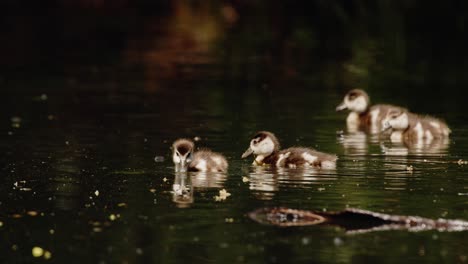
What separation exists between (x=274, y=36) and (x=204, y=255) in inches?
951

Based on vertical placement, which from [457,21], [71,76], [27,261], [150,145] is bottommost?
[27,261]

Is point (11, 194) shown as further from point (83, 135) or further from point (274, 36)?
→ point (274, 36)

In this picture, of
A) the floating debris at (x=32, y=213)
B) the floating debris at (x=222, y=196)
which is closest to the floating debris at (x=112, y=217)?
the floating debris at (x=32, y=213)

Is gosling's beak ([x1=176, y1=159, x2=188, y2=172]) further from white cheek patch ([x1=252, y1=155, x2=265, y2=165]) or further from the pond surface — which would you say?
white cheek patch ([x1=252, y1=155, x2=265, y2=165])

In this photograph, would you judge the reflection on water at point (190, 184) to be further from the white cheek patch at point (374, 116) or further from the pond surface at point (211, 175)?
the white cheek patch at point (374, 116)

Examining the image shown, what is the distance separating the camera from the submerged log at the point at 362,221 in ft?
31.0

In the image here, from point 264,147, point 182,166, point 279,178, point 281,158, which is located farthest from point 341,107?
point 279,178

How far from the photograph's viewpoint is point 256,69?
24328 mm

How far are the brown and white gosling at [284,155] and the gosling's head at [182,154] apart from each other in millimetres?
840

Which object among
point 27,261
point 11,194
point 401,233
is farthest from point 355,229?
point 11,194

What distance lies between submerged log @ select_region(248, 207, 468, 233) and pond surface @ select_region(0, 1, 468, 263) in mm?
127

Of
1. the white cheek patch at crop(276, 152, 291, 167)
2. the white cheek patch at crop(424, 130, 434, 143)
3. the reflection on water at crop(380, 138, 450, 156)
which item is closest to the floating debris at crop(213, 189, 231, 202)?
the white cheek patch at crop(276, 152, 291, 167)

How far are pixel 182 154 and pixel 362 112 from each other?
17.2ft

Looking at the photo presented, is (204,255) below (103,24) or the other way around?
below
